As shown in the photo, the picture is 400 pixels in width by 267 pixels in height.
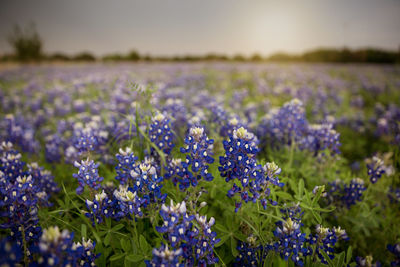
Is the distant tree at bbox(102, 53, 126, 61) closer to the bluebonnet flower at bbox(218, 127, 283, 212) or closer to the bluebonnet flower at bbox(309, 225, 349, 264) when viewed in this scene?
the bluebonnet flower at bbox(218, 127, 283, 212)

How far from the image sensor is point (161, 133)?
218cm

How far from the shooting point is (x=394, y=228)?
7.98 ft

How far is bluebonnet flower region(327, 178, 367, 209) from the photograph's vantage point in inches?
97.4

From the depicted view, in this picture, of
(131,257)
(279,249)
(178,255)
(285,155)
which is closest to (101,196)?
(131,257)

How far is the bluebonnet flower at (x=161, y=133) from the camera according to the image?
219cm

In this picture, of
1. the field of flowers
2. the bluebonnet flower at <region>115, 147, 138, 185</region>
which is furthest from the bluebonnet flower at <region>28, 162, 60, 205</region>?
the bluebonnet flower at <region>115, 147, 138, 185</region>

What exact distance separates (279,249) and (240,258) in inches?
12.6

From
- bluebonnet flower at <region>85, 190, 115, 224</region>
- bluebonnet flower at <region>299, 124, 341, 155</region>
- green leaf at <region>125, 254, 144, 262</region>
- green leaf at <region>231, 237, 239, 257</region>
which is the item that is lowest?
green leaf at <region>231, 237, 239, 257</region>

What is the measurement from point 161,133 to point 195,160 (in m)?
0.54

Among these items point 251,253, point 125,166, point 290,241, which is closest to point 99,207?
point 125,166

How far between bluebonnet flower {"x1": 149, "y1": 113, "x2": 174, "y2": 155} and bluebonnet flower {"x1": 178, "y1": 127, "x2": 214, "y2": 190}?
0.42m

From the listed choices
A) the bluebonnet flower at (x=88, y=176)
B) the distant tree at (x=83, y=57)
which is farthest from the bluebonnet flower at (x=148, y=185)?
the distant tree at (x=83, y=57)

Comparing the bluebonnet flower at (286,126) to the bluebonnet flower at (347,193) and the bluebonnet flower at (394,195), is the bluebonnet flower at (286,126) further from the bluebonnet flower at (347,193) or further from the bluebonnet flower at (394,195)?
the bluebonnet flower at (394,195)

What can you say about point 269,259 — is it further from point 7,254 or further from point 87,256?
point 7,254
